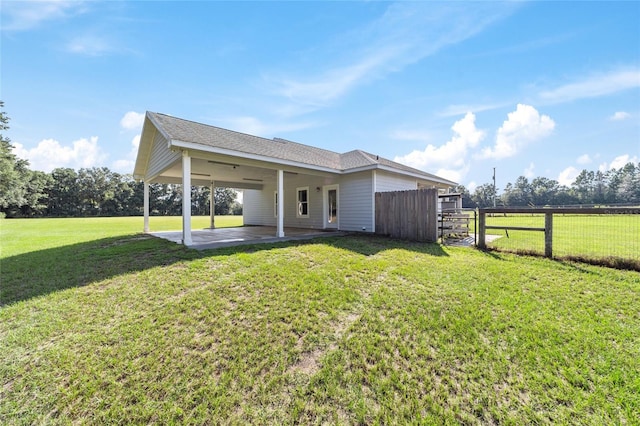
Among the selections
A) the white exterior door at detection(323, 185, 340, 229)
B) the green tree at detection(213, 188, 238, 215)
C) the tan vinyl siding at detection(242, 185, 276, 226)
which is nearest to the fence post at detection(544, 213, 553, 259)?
the white exterior door at detection(323, 185, 340, 229)

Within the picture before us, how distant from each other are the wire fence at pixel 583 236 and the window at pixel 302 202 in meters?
8.52

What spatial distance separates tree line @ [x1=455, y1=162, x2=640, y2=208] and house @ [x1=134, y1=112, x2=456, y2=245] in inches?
1895

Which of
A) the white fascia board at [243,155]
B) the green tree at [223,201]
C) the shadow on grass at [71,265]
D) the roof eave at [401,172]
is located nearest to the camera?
the shadow on grass at [71,265]

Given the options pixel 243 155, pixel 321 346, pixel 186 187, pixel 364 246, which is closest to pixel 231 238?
pixel 186 187

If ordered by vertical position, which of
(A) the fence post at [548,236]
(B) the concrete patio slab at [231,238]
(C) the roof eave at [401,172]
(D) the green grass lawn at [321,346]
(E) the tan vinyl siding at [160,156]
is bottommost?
(D) the green grass lawn at [321,346]

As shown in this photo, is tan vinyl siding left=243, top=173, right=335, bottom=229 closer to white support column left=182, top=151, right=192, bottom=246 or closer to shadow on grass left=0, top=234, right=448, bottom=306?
shadow on grass left=0, top=234, right=448, bottom=306

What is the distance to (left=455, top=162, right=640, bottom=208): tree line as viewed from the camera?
5331 cm

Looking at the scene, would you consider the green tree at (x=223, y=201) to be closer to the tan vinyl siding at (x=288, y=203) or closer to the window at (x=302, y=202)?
the tan vinyl siding at (x=288, y=203)

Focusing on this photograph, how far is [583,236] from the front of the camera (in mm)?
7875

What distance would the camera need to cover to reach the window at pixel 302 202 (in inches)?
543

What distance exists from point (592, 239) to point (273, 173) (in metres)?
11.6

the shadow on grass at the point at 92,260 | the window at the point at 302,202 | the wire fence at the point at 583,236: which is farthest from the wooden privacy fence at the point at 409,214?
the window at the point at 302,202

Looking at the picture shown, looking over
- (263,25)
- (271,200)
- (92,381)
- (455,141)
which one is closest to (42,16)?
(263,25)

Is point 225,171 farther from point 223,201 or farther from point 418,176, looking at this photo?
point 223,201
